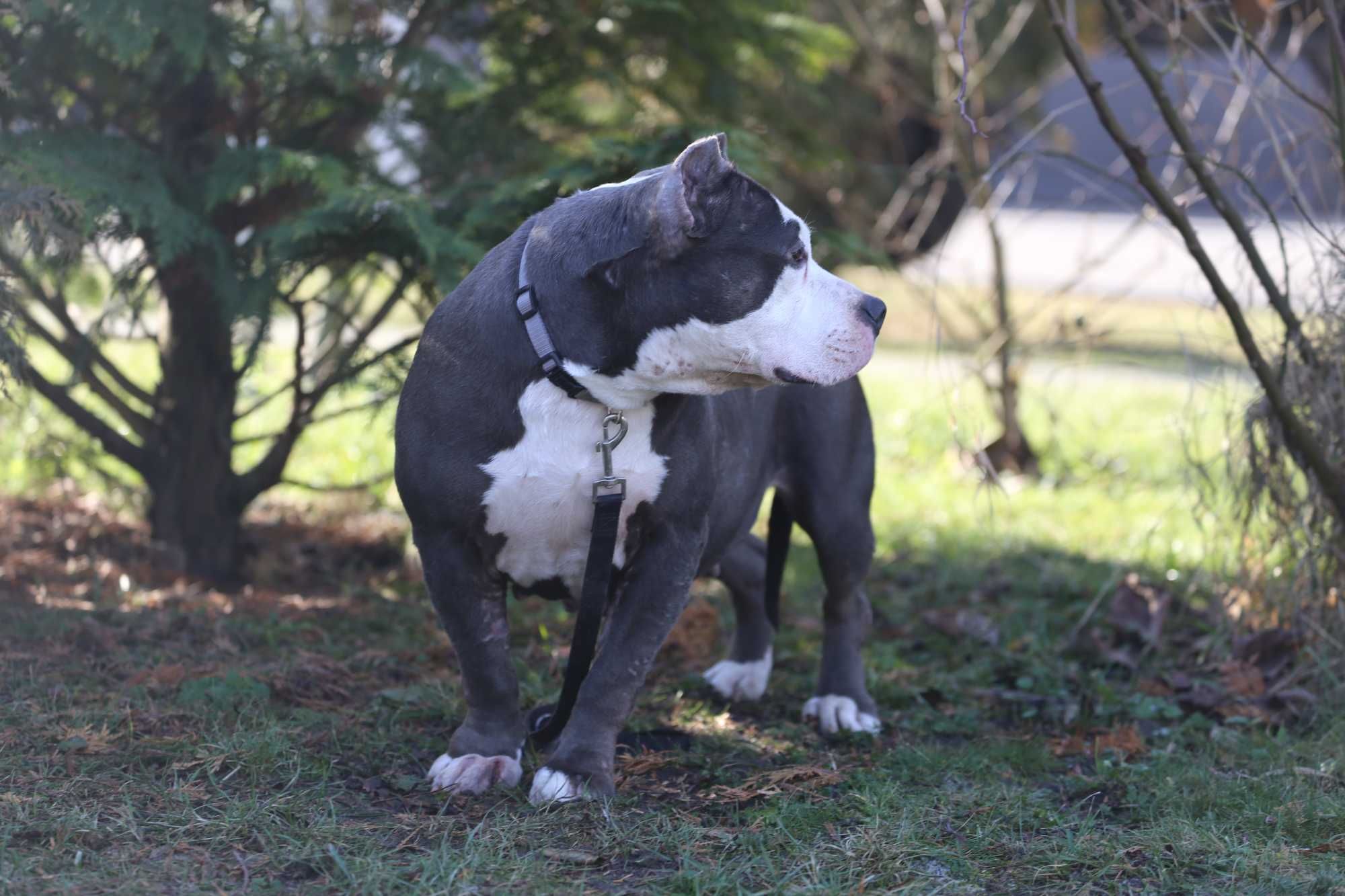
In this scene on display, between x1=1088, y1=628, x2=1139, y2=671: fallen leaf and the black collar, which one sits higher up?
the black collar

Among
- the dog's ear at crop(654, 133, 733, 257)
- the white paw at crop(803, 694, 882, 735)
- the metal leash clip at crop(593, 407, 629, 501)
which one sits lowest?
the white paw at crop(803, 694, 882, 735)

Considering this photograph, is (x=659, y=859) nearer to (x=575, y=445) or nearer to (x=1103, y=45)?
(x=575, y=445)

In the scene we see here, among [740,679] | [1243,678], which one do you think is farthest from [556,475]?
[1243,678]

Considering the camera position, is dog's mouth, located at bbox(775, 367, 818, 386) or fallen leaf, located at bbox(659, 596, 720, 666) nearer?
dog's mouth, located at bbox(775, 367, 818, 386)

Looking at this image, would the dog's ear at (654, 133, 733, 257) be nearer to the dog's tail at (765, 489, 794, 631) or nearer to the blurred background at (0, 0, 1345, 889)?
the blurred background at (0, 0, 1345, 889)

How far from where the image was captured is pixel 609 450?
3240 millimetres

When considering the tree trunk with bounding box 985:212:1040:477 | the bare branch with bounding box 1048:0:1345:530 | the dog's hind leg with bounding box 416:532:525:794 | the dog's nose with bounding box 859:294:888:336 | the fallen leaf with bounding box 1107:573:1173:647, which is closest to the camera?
the dog's nose with bounding box 859:294:888:336

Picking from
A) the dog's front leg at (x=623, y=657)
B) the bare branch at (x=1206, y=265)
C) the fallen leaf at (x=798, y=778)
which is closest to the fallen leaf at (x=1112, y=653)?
the bare branch at (x=1206, y=265)

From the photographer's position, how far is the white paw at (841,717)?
407 centimetres

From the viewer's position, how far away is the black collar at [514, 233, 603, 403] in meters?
3.14

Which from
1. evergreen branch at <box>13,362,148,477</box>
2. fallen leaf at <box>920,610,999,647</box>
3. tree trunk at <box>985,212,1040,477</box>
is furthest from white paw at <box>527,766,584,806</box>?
tree trunk at <box>985,212,1040,477</box>

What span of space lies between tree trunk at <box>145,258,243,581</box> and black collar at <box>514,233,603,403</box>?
7.69 ft

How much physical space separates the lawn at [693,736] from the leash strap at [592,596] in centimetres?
25

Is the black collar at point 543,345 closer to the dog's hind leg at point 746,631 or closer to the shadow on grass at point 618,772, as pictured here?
the shadow on grass at point 618,772
